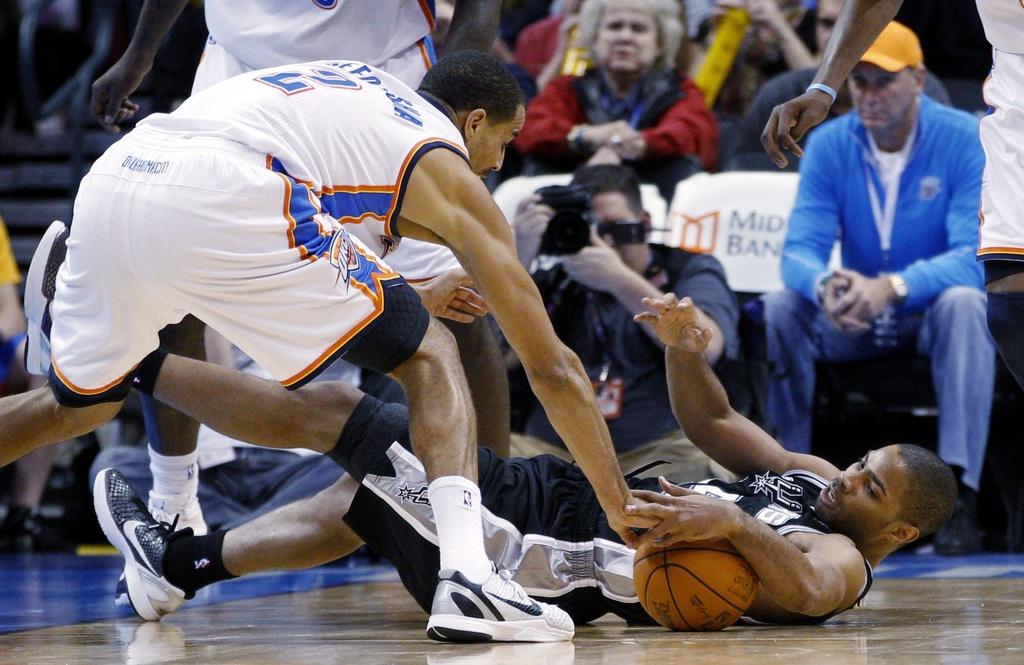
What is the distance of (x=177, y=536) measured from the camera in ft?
13.1

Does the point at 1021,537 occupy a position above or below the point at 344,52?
below

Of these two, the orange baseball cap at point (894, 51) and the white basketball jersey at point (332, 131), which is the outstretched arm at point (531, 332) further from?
the orange baseball cap at point (894, 51)

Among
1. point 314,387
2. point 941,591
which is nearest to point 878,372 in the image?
point 941,591

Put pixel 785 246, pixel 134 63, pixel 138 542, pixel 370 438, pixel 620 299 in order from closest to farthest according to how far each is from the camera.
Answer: pixel 370 438 < pixel 138 542 < pixel 134 63 < pixel 620 299 < pixel 785 246

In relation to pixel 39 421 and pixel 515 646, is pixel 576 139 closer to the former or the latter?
pixel 39 421

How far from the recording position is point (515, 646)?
314cm

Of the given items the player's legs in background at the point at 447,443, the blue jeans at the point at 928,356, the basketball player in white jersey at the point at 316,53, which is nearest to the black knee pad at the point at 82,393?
the player's legs in background at the point at 447,443

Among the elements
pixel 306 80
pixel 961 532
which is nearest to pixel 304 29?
pixel 306 80

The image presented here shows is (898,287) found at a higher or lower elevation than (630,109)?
lower

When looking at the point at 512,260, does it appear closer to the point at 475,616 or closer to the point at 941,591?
the point at 475,616

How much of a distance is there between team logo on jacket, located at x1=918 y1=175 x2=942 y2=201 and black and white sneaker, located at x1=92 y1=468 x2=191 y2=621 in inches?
134

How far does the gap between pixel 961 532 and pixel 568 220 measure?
6.36 ft

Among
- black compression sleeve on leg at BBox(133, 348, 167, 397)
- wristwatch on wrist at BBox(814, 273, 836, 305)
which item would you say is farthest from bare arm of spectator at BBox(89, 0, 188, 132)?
wristwatch on wrist at BBox(814, 273, 836, 305)

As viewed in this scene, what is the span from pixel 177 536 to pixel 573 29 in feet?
14.1
